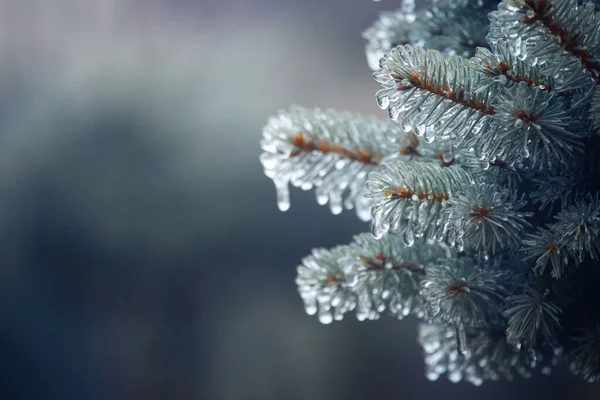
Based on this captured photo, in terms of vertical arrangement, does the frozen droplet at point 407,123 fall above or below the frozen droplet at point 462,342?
above

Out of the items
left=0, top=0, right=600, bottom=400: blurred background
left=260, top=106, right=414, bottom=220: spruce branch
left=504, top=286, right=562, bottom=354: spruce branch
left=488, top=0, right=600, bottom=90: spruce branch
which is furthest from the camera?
left=0, top=0, right=600, bottom=400: blurred background

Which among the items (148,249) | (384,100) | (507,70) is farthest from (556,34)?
(148,249)

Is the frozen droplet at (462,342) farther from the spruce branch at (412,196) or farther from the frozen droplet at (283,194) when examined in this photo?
the frozen droplet at (283,194)

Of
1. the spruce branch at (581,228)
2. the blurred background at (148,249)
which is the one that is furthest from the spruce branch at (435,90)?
the blurred background at (148,249)

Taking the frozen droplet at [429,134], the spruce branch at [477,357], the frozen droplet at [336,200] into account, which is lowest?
the spruce branch at [477,357]

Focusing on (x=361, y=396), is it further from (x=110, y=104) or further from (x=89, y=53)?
(x=89, y=53)

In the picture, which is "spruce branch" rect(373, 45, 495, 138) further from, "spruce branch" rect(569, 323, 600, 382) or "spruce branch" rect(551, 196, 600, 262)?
"spruce branch" rect(569, 323, 600, 382)

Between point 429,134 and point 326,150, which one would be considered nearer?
point 429,134

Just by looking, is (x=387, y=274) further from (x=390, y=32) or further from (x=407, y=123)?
(x=390, y=32)

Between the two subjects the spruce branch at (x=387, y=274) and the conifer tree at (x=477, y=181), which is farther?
the spruce branch at (x=387, y=274)

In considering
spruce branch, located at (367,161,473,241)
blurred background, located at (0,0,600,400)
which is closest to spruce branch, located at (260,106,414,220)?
spruce branch, located at (367,161,473,241)
